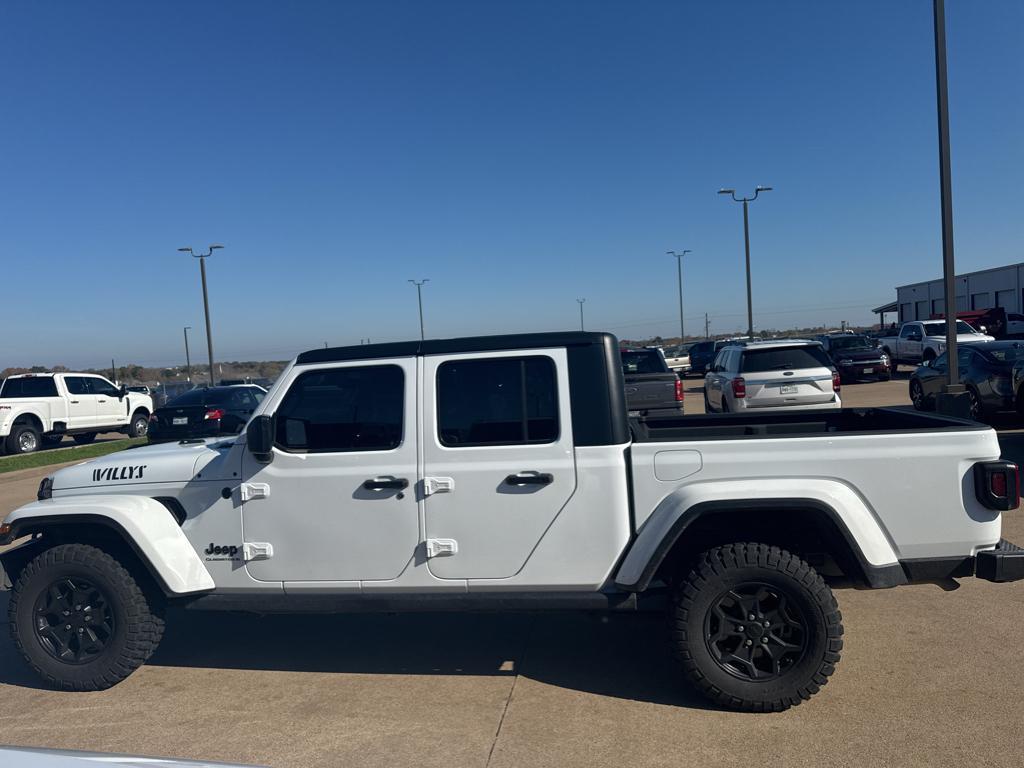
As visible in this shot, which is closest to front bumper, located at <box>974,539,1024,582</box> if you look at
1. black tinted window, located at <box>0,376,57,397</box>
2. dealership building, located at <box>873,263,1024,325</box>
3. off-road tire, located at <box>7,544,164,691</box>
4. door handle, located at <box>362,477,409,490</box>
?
door handle, located at <box>362,477,409,490</box>

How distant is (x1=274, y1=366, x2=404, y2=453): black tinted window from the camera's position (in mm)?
4508

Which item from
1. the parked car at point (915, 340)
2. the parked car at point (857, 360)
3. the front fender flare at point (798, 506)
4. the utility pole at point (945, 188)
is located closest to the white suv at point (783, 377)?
the utility pole at point (945, 188)

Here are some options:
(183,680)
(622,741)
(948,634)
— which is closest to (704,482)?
(622,741)

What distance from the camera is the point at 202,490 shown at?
463 cm

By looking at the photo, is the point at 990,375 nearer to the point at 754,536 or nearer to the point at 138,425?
the point at 754,536

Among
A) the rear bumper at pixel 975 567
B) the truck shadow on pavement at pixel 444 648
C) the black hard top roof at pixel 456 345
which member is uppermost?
the black hard top roof at pixel 456 345

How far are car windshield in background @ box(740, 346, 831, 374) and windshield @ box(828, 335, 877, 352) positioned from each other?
52.9 feet

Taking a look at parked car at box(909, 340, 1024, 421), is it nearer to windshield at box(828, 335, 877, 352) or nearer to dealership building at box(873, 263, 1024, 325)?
windshield at box(828, 335, 877, 352)

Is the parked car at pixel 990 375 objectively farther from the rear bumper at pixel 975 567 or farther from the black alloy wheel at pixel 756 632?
the black alloy wheel at pixel 756 632

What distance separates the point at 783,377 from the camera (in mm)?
13062

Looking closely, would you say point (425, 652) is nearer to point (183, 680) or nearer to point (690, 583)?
point (183, 680)

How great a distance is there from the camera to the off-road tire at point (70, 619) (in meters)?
4.61

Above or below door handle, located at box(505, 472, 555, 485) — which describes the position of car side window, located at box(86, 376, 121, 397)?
above

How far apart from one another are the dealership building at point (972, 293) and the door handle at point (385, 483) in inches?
1685
